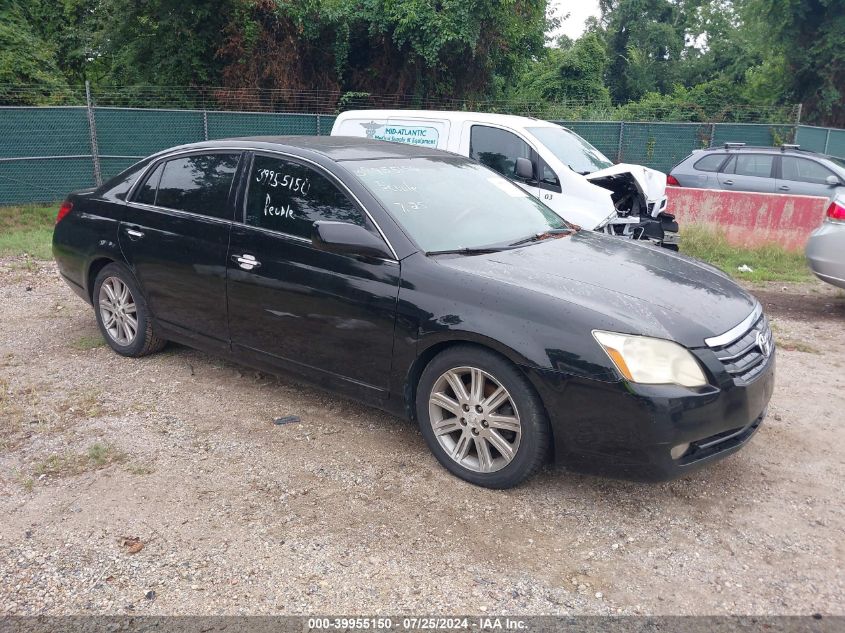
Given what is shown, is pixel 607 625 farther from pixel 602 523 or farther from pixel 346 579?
pixel 346 579

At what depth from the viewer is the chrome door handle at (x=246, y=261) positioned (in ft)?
14.8

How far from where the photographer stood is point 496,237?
173 inches

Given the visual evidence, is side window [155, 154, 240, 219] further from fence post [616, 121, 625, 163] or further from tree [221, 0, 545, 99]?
fence post [616, 121, 625, 163]

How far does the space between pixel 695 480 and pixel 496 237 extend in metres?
1.73

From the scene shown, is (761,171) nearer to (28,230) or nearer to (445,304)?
(445,304)

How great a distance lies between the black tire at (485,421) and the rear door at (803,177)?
9680 mm

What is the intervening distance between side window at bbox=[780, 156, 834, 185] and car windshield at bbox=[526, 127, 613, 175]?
4.03m

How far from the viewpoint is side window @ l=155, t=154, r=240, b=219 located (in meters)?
4.80

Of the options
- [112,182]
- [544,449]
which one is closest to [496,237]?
[544,449]

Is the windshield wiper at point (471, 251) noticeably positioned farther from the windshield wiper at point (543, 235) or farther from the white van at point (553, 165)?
the white van at point (553, 165)

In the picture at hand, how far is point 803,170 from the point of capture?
11.6 m

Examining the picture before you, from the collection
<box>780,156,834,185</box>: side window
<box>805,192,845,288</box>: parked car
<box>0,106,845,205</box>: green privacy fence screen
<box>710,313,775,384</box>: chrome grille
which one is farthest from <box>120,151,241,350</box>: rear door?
<box>780,156,834,185</box>: side window

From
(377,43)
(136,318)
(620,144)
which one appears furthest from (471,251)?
(377,43)

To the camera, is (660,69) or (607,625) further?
(660,69)
